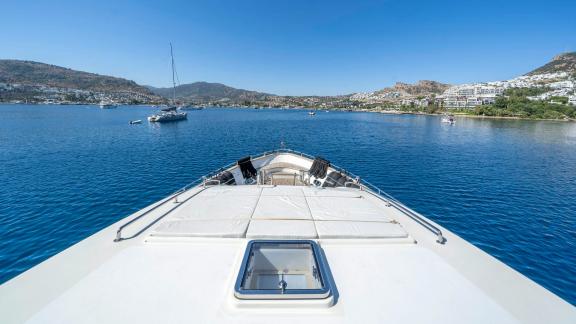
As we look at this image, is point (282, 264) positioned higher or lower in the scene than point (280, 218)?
lower

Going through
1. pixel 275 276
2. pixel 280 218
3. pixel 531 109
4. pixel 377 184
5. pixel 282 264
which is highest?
pixel 531 109

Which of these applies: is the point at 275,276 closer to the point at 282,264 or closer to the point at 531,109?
the point at 282,264

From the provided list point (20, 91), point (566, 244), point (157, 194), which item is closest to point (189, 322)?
point (157, 194)

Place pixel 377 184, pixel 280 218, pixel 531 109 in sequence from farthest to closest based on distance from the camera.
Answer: pixel 531 109 < pixel 377 184 < pixel 280 218

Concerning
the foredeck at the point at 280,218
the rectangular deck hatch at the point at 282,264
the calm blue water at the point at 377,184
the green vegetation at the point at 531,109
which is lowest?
the calm blue water at the point at 377,184

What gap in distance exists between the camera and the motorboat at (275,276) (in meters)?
2.93

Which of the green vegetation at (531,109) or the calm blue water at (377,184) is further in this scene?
the green vegetation at (531,109)

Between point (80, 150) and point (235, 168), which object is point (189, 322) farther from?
point (80, 150)

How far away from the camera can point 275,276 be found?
13.9 ft

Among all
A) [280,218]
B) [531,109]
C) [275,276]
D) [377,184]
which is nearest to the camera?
[275,276]

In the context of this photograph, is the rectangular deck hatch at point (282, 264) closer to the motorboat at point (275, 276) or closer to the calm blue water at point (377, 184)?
the motorboat at point (275, 276)

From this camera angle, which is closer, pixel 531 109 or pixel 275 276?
pixel 275 276

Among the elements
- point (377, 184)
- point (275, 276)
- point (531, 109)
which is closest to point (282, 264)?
point (275, 276)

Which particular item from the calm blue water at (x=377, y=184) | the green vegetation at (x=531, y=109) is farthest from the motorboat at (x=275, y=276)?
the green vegetation at (x=531, y=109)
